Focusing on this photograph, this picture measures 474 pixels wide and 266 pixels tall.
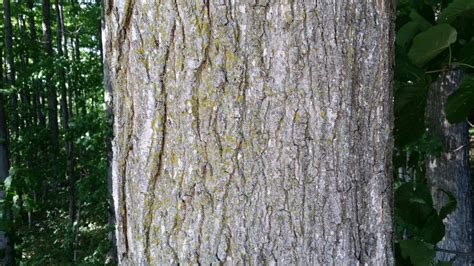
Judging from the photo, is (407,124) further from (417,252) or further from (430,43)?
(417,252)

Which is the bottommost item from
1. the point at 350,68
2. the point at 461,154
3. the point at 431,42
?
the point at 461,154

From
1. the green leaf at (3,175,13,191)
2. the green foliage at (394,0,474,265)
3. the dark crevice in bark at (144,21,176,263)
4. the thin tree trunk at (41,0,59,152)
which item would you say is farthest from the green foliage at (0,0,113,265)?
the dark crevice in bark at (144,21,176,263)

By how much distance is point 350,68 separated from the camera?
89cm

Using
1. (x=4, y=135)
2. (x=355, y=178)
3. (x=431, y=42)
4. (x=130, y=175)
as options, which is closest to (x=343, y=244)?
(x=355, y=178)

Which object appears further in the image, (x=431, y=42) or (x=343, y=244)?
(x=431, y=42)

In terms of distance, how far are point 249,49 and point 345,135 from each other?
216 mm

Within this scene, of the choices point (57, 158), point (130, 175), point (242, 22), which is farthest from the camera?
point (57, 158)

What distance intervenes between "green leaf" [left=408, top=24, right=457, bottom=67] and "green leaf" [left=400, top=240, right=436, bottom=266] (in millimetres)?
482

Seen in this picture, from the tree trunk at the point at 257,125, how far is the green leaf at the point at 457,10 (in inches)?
21.9

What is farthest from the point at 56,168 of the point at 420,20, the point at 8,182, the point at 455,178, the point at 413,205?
the point at 420,20

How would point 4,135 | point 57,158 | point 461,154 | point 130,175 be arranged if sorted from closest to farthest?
point 130,175 → point 461,154 → point 4,135 → point 57,158

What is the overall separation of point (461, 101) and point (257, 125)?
0.83 m

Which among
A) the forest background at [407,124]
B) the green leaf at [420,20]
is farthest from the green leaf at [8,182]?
the green leaf at [420,20]

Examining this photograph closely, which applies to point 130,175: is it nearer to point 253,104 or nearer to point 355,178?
point 253,104
